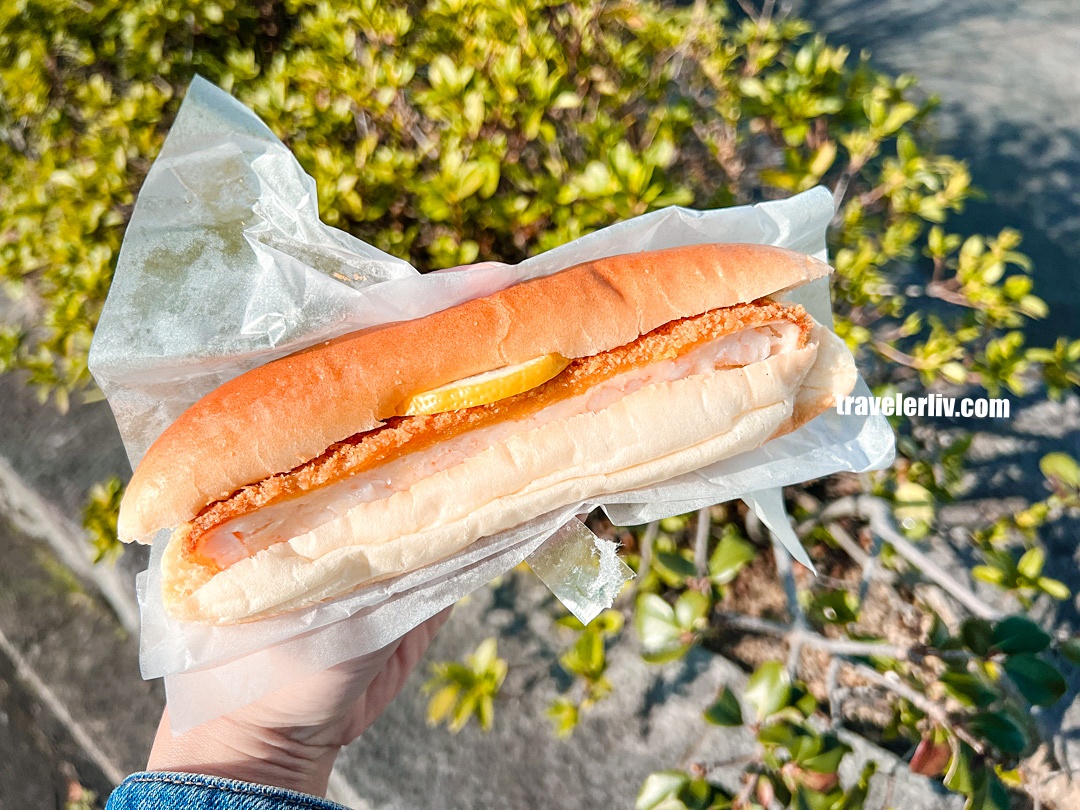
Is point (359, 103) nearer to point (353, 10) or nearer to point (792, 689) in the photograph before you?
point (353, 10)

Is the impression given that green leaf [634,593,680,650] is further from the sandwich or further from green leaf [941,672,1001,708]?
green leaf [941,672,1001,708]

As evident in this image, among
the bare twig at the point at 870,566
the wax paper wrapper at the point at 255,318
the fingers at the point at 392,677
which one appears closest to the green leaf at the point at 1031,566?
the bare twig at the point at 870,566

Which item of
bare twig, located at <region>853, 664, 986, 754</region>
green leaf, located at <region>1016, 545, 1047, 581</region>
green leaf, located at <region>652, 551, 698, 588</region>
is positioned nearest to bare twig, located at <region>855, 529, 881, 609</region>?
bare twig, located at <region>853, 664, 986, 754</region>

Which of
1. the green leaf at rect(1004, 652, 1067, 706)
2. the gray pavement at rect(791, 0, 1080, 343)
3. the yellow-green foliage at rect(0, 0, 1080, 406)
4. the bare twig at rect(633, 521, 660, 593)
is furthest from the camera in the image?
the gray pavement at rect(791, 0, 1080, 343)

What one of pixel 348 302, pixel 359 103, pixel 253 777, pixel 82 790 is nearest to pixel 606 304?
pixel 348 302

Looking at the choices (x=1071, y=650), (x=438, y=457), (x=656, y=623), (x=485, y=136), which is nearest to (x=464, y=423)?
(x=438, y=457)

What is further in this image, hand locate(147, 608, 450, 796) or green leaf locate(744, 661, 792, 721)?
hand locate(147, 608, 450, 796)
